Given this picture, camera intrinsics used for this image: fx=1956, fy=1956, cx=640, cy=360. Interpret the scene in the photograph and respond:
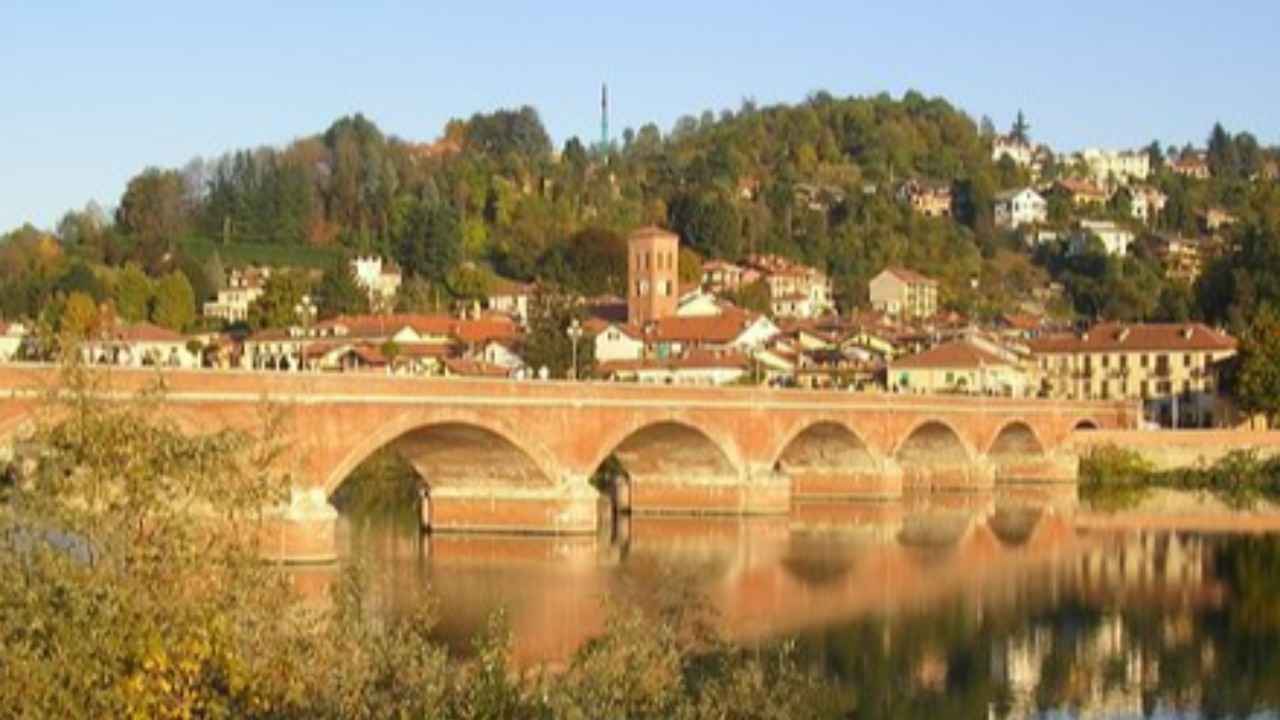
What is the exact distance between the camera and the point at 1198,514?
56.1 metres

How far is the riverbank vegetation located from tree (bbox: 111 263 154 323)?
44115 mm

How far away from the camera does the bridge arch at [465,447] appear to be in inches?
1531

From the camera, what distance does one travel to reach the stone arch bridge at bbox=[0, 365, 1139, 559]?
1362 inches

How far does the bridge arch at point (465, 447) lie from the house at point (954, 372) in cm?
4002

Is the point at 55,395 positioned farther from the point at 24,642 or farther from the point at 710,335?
the point at 710,335

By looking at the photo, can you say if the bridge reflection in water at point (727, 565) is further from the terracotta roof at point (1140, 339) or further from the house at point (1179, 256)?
the house at point (1179, 256)

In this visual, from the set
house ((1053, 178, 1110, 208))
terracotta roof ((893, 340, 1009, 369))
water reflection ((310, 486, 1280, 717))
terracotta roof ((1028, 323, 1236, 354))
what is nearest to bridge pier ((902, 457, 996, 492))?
water reflection ((310, 486, 1280, 717))

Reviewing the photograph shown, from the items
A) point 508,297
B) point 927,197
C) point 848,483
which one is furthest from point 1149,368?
point 927,197

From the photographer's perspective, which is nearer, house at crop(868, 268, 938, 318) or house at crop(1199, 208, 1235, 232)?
house at crop(868, 268, 938, 318)

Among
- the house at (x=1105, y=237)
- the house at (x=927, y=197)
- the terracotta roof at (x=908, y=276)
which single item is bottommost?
the terracotta roof at (x=908, y=276)

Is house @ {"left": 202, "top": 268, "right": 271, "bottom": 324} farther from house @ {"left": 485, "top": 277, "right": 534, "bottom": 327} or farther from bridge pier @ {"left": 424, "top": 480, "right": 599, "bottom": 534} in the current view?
bridge pier @ {"left": 424, "top": 480, "right": 599, "bottom": 534}

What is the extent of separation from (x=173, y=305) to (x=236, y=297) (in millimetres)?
10931

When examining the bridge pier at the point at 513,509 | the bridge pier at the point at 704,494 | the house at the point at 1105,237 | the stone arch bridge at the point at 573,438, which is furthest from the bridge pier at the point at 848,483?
the house at the point at 1105,237

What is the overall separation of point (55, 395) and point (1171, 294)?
97.4 metres
